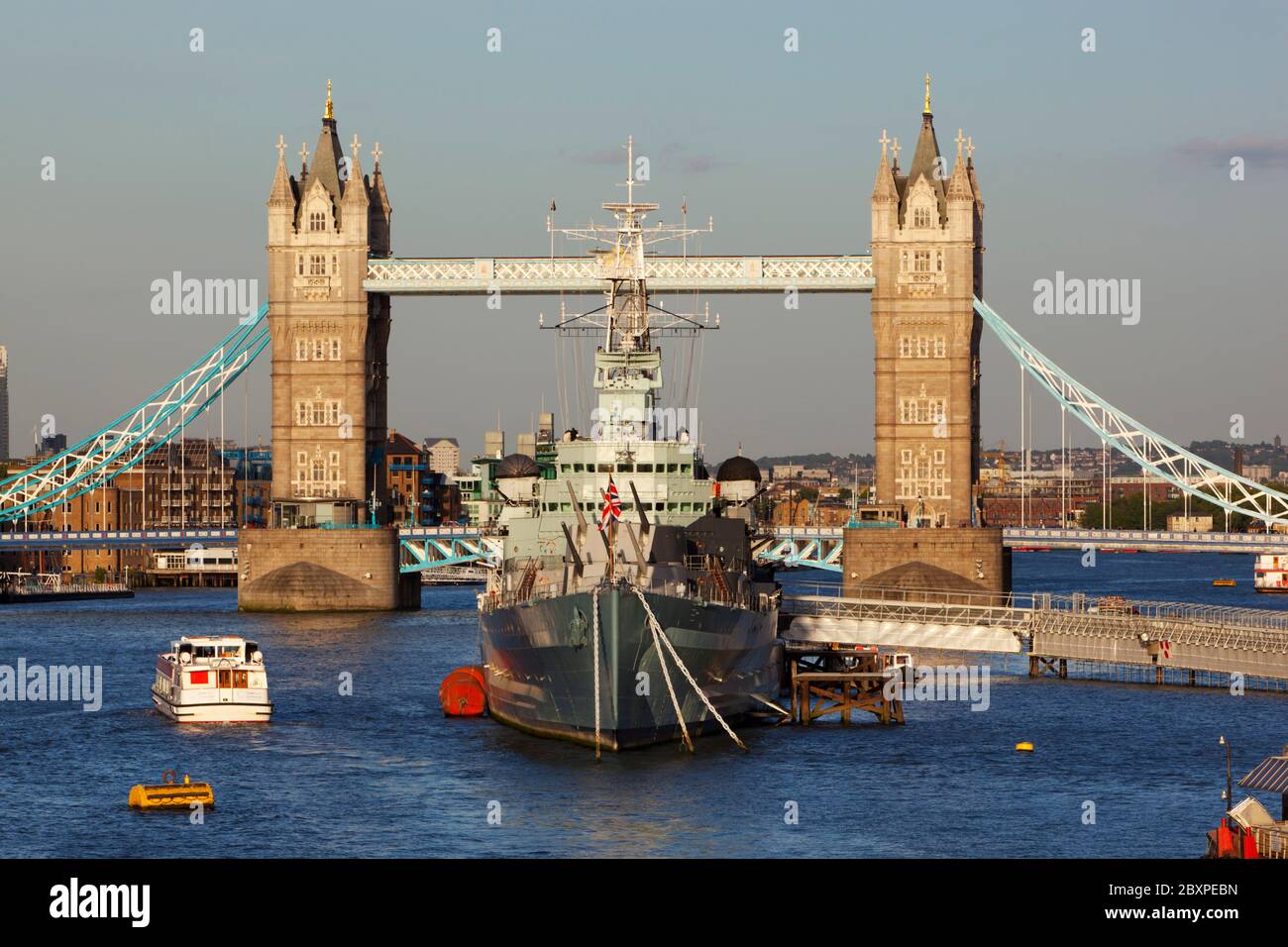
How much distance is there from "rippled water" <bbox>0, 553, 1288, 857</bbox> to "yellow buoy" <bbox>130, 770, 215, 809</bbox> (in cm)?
37

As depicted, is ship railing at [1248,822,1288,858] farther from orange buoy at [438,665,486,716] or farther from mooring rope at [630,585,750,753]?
orange buoy at [438,665,486,716]

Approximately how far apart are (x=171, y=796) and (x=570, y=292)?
A: 260ft

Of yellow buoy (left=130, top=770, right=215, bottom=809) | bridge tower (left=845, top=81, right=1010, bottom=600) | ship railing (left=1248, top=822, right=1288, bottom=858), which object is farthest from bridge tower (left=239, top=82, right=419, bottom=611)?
ship railing (left=1248, top=822, right=1288, bottom=858)

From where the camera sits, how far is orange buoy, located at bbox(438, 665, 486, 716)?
63094 mm

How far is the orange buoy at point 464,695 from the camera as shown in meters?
63.1

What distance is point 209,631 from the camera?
98.2 meters

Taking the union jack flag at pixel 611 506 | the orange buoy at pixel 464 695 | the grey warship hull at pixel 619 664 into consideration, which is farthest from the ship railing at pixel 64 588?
the union jack flag at pixel 611 506

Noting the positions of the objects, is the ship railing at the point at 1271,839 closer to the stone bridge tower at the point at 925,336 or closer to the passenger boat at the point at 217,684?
the passenger boat at the point at 217,684

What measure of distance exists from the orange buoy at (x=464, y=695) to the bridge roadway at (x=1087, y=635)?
15297 millimetres

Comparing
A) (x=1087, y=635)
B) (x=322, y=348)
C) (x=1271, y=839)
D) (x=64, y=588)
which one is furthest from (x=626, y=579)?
(x=64, y=588)

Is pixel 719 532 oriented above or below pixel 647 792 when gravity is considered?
above
